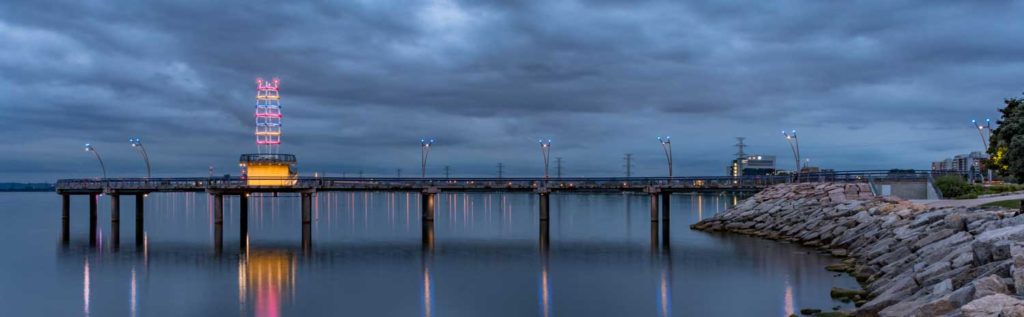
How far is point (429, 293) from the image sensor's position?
3662cm

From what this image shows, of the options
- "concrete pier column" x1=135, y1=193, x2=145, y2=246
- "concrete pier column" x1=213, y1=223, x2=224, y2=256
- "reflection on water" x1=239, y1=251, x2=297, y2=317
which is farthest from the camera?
"concrete pier column" x1=135, y1=193, x2=145, y2=246

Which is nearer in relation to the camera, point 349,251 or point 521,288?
point 521,288

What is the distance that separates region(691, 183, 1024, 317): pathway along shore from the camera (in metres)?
19.1

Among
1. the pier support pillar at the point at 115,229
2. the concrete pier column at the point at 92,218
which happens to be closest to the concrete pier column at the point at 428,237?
the pier support pillar at the point at 115,229

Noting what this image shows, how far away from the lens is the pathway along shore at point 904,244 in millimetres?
19141

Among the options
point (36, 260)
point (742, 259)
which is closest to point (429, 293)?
point (742, 259)

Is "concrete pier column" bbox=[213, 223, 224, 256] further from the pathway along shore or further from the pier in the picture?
the pathway along shore

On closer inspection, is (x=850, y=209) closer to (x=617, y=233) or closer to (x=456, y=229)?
(x=617, y=233)

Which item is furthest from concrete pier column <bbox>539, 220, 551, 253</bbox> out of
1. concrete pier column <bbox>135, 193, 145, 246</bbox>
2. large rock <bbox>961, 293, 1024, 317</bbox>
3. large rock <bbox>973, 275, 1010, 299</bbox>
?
large rock <bbox>961, 293, 1024, 317</bbox>

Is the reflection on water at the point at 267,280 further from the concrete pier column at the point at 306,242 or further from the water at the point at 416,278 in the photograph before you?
the concrete pier column at the point at 306,242

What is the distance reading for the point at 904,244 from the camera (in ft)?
117

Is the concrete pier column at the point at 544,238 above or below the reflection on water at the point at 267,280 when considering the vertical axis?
below

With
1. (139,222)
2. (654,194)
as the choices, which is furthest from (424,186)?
(139,222)

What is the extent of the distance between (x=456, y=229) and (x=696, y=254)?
36.2 metres
